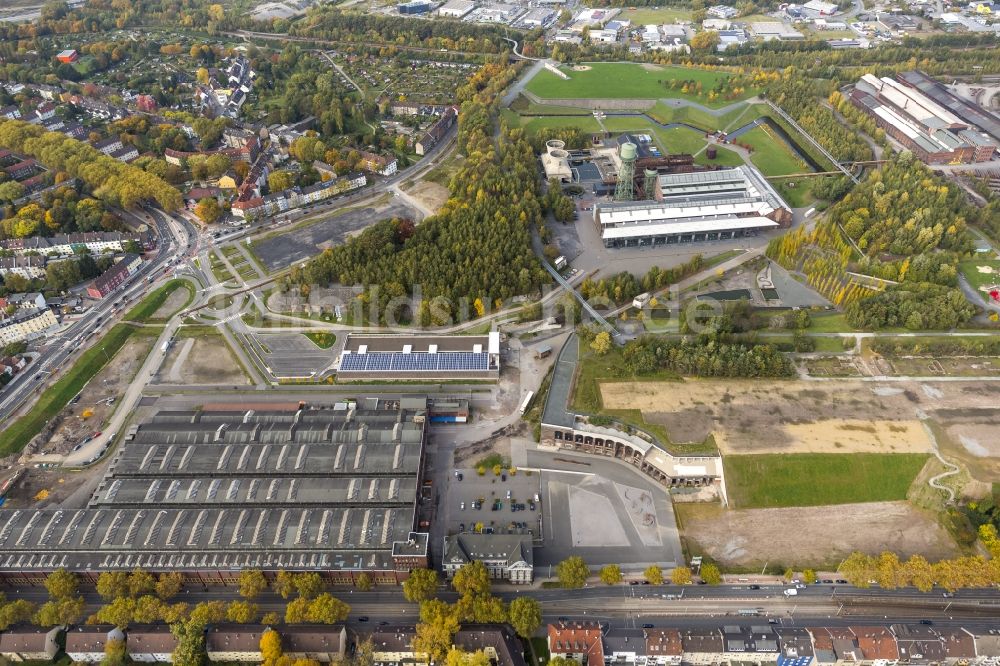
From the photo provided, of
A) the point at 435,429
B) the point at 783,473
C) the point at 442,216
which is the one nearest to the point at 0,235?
the point at 442,216

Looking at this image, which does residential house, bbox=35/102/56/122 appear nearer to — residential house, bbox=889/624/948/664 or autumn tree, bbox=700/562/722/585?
autumn tree, bbox=700/562/722/585

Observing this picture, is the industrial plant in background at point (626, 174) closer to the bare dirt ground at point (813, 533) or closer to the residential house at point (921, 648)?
the bare dirt ground at point (813, 533)

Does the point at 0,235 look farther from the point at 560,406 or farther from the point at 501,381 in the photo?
the point at 560,406

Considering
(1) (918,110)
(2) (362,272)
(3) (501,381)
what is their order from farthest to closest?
(1) (918,110), (2) (362,272), (3) (501,381)

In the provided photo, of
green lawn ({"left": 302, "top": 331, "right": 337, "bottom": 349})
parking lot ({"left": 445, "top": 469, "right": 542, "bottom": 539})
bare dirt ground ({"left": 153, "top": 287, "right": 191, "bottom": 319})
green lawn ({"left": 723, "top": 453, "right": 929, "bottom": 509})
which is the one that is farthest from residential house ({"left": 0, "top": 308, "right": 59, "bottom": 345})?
green lawn ({"left": 723, "top": 453, "right": 929, "bottom": 509})

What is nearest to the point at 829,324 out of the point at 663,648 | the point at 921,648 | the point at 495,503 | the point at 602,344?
the point at 602,344

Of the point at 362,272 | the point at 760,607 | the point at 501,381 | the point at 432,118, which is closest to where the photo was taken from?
the point at 760,607

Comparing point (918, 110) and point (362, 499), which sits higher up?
point (918, 110)

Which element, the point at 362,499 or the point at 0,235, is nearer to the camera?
the point at 362,499
